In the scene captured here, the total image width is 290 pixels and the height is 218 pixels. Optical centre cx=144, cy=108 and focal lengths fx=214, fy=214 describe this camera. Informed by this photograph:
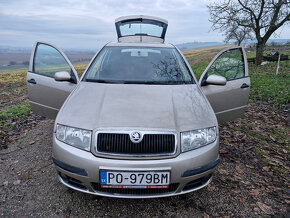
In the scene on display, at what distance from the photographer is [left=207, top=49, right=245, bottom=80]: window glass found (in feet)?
10.8

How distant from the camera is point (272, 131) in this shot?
4.13 meters

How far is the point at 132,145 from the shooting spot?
A: 1.84 meters

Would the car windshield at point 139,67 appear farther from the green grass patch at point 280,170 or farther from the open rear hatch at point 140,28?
the green grass patch at point 280,170

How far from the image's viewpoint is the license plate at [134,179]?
70.3 inches

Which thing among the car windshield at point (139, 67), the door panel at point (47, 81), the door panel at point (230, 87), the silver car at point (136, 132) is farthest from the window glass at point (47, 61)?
the door panel at point (230, 87)

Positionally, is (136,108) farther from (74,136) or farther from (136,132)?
(74,136)

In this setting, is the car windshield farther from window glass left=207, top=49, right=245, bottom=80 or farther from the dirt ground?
the dirt ground

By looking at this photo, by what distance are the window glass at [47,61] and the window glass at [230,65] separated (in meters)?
2.25

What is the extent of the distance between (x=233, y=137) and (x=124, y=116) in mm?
2693

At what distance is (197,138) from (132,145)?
61cm

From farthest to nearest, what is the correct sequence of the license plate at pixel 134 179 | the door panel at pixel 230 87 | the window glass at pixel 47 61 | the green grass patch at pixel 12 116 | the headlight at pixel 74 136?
the green grass patch at pixel 12 116 < the window glass at pixel 47 61 < the door panel at pixel 230 87 < the headlight at pixel 74 136 < the license plate at pixel 134 179

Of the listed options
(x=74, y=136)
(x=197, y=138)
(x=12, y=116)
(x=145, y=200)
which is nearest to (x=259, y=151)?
(x=197, y=138)

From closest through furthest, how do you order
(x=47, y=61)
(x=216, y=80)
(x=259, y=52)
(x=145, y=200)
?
(x=145, y=200) → (x=216, y=80) → (x=47, y=61) → (x=259, y=52)

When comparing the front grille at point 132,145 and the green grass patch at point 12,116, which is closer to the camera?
the front grille at point 132,145
